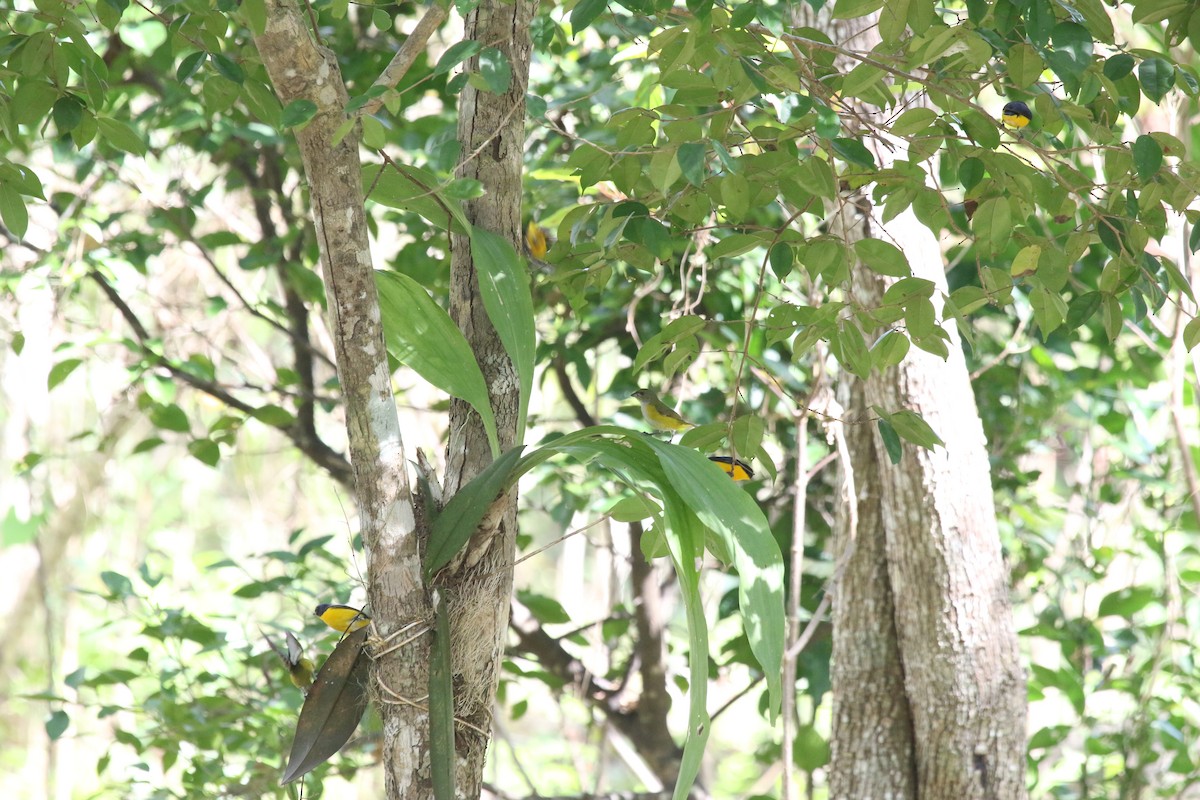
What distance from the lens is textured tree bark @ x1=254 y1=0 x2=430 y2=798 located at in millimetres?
1234

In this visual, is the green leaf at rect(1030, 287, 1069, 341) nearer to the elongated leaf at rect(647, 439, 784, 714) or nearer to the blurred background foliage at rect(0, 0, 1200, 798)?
the blurred background foliage at rect(0, 0, 1200, 798)

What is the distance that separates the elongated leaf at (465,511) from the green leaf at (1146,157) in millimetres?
762

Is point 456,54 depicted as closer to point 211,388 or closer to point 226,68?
point 226,68

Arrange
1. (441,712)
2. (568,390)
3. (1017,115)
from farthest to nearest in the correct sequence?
(568,390) → (1017,115) → (441,712)

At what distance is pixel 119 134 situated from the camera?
1449 millimetres

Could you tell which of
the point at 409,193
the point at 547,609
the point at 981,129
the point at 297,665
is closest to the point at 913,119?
the point at 981,129

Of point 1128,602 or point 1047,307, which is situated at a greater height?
point 1047,307

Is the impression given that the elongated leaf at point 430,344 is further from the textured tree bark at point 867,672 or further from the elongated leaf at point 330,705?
the textured tree bark at point 867,672

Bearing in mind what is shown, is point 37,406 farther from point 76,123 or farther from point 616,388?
point 76,123

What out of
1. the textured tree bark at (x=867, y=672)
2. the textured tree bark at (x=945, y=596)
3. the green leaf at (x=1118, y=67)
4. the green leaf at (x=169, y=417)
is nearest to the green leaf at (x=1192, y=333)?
the green leaf at (x=1118, y=67)

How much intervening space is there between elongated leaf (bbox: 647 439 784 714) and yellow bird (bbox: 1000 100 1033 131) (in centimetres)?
80

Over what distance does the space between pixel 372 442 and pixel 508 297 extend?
0.87ft

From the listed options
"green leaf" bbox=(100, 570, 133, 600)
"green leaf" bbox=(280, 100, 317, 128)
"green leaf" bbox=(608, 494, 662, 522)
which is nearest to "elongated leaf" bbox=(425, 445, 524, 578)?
"green leaf" bbox=(608, 494, 662, 522)

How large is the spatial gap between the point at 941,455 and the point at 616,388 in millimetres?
820
